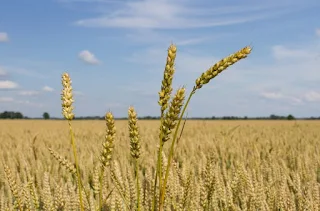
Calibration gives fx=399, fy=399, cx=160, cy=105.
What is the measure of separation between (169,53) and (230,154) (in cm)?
502

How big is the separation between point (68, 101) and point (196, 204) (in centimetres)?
115

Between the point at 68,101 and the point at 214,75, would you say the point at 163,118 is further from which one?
the point at 68,101

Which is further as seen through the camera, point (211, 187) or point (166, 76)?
point (211, 187)

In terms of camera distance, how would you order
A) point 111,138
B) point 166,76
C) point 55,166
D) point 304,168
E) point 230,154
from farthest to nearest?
point 230,154
point 55,166
point 304,168
point 111,138
point 166,76

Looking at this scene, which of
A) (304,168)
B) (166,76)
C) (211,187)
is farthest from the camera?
(304,168)

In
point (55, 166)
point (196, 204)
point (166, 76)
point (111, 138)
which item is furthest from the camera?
point (55, 166)

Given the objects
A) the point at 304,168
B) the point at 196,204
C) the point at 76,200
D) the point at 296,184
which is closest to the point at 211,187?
the point at 196,204

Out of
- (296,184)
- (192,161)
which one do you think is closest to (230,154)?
(192,161)

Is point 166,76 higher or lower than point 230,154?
higher

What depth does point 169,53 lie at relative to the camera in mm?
970

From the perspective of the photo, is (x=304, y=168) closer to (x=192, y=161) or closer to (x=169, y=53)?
(x=192, y=161)

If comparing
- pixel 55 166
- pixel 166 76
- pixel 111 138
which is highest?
pixel 166 76

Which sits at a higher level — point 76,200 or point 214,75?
point 214,75

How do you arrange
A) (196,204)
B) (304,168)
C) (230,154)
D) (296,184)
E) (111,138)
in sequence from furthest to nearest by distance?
(230,154) → (304,168) → (296,184) → (196,204) → (111,138)
